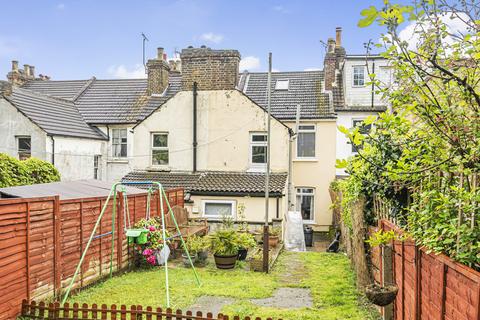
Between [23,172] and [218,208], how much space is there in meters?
7.71

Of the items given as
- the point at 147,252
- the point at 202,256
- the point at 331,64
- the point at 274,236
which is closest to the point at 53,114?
the point at 147,252

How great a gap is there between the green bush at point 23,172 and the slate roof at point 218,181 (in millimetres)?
3473

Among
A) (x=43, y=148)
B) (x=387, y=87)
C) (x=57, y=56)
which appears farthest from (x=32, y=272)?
(x=57, y=56)

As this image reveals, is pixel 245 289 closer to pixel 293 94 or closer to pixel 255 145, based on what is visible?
pixel 255 145

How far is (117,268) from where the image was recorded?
34.6 feet

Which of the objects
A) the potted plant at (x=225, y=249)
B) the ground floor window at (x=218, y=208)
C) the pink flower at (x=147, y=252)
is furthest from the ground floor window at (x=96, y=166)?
the potted plant at (x=225, y=249)

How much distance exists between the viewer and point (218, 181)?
17359mm

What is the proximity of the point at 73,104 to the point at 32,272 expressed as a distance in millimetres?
Result: 19886

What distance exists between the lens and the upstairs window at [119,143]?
23.4 metres

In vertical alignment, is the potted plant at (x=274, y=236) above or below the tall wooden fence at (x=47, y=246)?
below

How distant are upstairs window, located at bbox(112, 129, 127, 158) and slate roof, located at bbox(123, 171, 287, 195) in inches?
187

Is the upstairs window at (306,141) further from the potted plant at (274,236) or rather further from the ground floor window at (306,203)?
the potted plant at (274,236)

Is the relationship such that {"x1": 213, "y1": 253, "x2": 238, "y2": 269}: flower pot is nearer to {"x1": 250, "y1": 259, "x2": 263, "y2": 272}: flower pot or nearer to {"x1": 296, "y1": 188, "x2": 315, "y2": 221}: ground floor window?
{"x1": 250, "y1": 259, "x2": 263, "y2": 272}: flower pot

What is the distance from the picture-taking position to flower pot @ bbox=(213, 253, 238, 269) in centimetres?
1156
